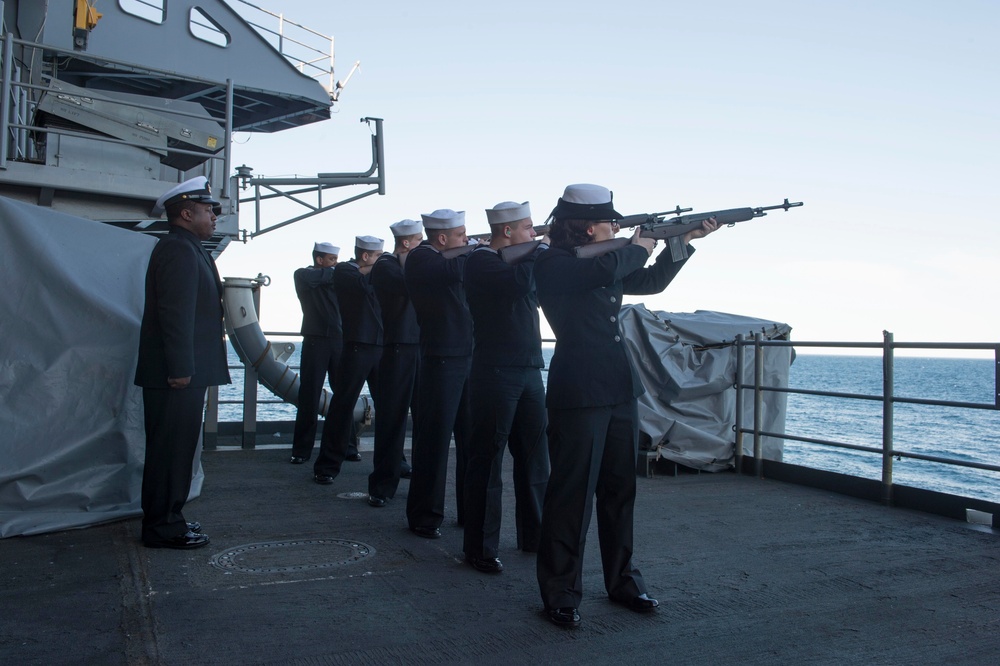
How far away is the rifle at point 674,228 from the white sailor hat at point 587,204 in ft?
0.45

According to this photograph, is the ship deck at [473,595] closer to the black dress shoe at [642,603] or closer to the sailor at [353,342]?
the black dress shoe at [642,603]

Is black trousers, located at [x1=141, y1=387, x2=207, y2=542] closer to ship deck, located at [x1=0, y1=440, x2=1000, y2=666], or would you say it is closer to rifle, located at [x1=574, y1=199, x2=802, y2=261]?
ship deck, located at [x1=0, y1=440, x2=1000, y2=666]

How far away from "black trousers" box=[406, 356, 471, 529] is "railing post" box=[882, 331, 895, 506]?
3256 mm

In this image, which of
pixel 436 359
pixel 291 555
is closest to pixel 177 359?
pixel 291 555

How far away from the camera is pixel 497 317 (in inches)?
178

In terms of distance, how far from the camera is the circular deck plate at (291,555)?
4.22 m

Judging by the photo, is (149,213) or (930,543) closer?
(930,543)

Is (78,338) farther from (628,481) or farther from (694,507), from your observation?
(694,507)

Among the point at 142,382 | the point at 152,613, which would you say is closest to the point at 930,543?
the point at 152,613

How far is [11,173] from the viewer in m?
6.62

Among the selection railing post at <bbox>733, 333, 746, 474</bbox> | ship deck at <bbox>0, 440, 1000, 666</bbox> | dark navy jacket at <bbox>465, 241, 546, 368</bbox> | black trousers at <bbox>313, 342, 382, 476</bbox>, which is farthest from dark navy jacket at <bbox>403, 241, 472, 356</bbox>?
railing post at <bbox>733, 333, 746, 474</bbox>

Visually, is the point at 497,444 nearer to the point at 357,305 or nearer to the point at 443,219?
the point at 443,219

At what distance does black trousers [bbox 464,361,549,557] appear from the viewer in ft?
14.5

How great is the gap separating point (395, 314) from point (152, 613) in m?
3.00
